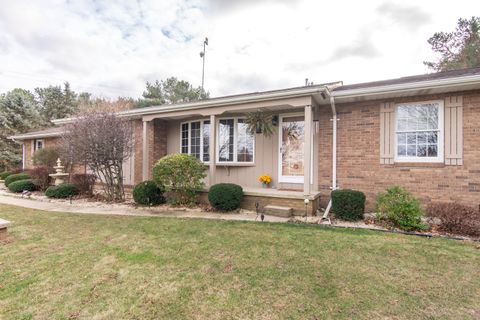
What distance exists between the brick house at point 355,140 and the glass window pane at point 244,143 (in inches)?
1.4

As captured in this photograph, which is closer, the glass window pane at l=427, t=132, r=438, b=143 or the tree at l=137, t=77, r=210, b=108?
the glass window pane at l=427, t=132, r=438, b=143

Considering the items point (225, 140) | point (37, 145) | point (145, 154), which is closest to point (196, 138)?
point (225, 140)

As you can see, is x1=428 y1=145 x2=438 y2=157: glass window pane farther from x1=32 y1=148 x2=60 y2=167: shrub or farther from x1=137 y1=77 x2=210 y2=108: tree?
x1=137 y1=77 x2=210 y2=108: tree

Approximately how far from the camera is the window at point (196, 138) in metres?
8.70

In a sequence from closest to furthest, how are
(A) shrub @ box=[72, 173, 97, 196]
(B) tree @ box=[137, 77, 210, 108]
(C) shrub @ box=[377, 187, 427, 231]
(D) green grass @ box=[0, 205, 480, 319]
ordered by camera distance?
(D) green grass @ box=[0, 205, 480, 319], (C) shrub @ box=[377, 187, 427, 231], (A) shrub @ box=[72, 173, 97, 196], (B) tree @ box=[137, 77, 210, 108]

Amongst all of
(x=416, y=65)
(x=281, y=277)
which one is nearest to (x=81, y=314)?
(x=281, y=277)

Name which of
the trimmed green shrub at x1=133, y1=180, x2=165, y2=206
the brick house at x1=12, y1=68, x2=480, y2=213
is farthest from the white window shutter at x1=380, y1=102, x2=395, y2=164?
the trimmed green shrub at x1=133, y1=180, x2=165, y2=206

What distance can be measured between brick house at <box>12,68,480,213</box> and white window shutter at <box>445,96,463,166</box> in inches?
0.7

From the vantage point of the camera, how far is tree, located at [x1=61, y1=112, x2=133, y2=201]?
7.21 meters

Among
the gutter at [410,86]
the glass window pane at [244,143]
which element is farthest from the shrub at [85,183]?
the gutter at [410,86]

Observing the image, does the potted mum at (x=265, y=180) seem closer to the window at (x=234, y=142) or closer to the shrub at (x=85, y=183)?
the window at (x=234, y=142)

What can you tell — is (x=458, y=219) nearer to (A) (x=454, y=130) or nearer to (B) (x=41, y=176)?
(A) (x=454, y=130)

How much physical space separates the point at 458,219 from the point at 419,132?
2259mm

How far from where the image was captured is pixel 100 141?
23.6ft
